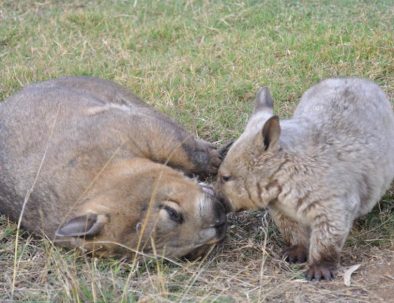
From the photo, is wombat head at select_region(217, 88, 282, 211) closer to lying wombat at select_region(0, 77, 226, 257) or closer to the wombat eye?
lying wombat at select_region(0, 77, 226, 257)

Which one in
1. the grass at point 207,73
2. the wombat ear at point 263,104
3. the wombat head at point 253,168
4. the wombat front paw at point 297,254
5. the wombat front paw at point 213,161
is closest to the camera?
the grass at point 207,73

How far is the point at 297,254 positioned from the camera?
520 centimetres

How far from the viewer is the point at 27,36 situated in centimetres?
921

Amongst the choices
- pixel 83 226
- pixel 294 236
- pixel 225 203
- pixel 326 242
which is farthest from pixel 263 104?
pixel 83 226

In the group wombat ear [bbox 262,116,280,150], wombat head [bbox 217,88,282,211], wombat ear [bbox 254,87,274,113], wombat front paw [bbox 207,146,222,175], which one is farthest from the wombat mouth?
wombat front paw [bbox 207,146,222,175]

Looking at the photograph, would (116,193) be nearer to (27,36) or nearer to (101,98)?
(101,98)

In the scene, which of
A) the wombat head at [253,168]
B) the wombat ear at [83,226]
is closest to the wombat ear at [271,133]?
the wombat head at [253,168]

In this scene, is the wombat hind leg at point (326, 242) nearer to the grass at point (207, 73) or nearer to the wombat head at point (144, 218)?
the grass at point (207, 73)

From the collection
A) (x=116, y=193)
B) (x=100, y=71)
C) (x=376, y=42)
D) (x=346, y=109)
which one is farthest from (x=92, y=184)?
(x=376, y=42)

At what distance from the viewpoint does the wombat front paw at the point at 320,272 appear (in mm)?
4863

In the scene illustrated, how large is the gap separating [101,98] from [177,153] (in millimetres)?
913

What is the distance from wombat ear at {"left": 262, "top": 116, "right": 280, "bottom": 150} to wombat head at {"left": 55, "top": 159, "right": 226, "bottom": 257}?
53 centimetres

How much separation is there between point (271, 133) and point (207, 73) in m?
3.14

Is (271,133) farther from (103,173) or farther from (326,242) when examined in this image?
(103,173)
